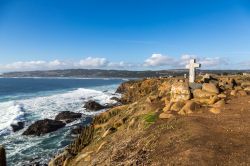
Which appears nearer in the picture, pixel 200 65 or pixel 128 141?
pixel 128 141

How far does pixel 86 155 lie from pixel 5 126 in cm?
2976

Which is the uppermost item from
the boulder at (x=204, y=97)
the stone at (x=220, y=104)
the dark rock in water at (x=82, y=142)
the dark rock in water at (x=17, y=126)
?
the boulder at (x=204, y=97)

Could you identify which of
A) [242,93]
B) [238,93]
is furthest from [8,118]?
[242,93]

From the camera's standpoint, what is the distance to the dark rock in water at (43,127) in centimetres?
4052

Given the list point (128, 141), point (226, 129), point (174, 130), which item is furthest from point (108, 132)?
point (226, 129)

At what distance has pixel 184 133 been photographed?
15172mm

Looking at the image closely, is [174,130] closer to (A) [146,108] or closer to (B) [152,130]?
(B) [152,130]

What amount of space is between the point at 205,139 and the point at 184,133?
1.55m

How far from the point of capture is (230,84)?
2570cm

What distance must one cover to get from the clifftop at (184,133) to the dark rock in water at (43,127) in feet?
53.3

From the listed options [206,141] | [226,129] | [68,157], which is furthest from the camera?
[68,157]

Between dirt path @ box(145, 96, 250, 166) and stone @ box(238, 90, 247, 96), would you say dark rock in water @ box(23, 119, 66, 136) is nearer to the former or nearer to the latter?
dirt path @ box(145, 96, 250, 166)

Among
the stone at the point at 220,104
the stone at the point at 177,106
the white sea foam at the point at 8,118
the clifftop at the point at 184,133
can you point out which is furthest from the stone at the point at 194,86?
the white sea foam at the point at 8,118

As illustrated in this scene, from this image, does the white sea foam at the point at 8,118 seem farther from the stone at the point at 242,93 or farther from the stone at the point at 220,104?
the stone at the point at 242,93
